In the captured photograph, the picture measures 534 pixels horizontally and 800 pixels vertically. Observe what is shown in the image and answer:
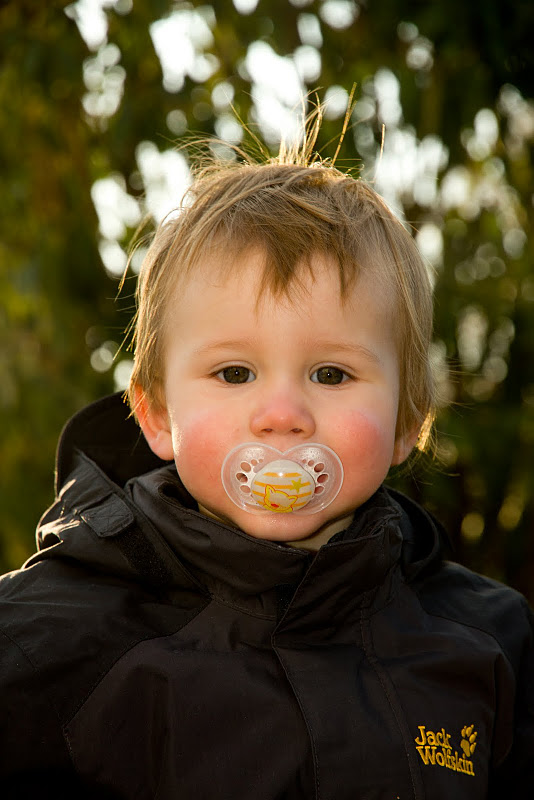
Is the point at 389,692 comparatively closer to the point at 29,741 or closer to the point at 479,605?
the point at 479,605

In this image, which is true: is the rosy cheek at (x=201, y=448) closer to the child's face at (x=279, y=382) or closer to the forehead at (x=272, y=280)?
the child's face at (x=279, y=382)

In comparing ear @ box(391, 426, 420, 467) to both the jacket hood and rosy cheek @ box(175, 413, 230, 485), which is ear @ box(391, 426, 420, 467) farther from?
rosy cheek @ box(175, 413, 230, 485)

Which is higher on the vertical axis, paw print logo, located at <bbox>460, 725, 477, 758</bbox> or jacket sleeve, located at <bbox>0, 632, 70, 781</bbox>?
jacket sleeve, located at <bbox>0, 632, 70, 781</bbox>

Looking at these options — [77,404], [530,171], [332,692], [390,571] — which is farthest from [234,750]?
[530,171]

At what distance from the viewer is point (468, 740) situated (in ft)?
5.23

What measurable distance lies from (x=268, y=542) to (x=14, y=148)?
2.43 metres

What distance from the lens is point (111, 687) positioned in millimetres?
1437

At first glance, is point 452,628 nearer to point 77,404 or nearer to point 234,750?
point 234,750

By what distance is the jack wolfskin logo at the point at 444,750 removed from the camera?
1508 millimetres

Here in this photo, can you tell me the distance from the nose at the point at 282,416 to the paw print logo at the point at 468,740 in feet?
1.90

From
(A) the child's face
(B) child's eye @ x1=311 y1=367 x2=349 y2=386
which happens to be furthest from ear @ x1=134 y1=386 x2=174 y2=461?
(B) child's eye @ x1=311 y1=367 x2=349 y2=386

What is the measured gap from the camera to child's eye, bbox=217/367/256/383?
158 cm

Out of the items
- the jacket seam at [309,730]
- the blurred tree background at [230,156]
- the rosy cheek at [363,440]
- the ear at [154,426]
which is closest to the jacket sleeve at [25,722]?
the jacket seam at [309,730]

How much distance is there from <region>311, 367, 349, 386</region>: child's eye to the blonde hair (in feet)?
0.44
